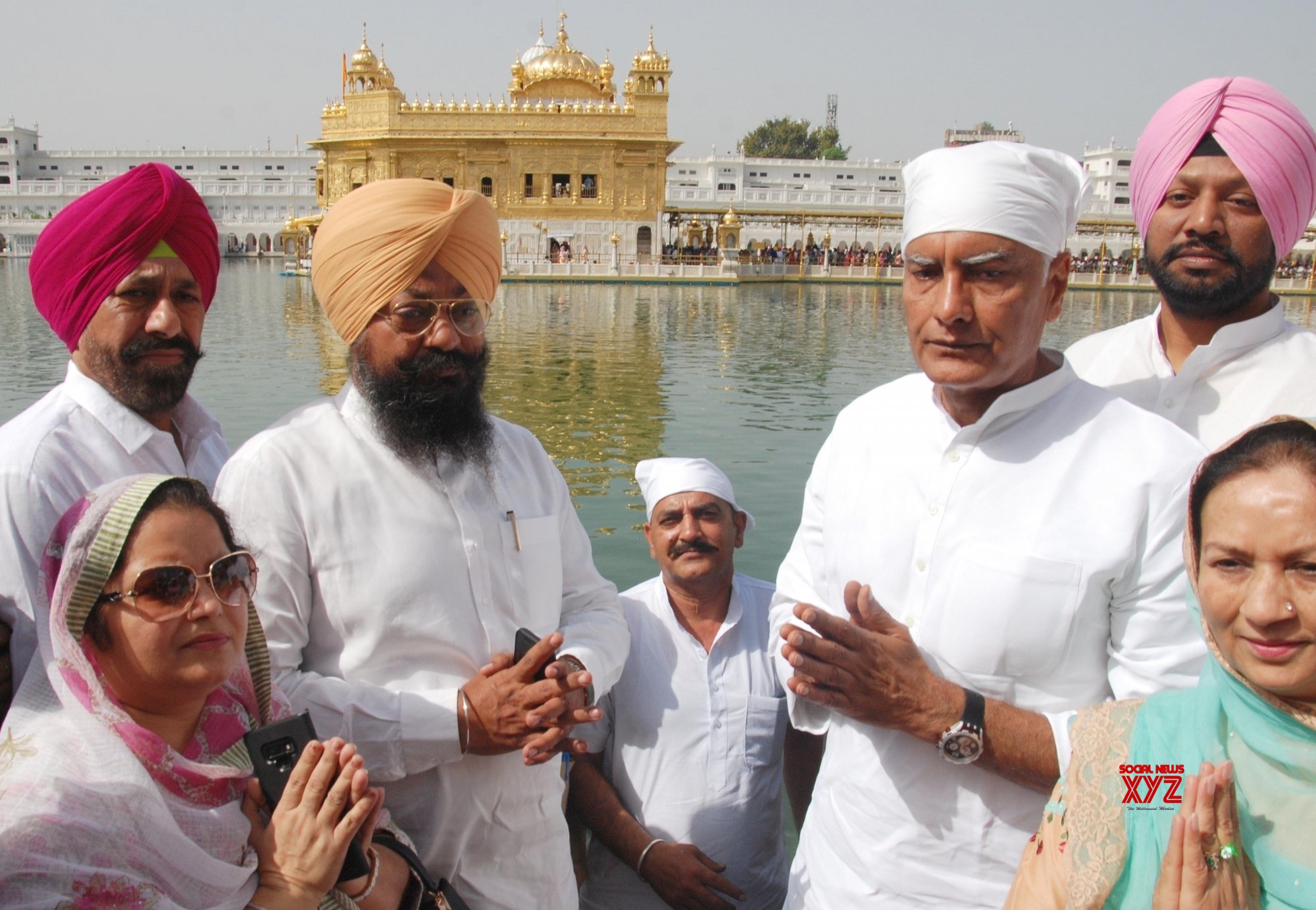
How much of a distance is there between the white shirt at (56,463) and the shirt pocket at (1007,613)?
1537mm

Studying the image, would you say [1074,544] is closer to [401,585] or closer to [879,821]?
[879,821]

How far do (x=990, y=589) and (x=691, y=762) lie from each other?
1214 mm

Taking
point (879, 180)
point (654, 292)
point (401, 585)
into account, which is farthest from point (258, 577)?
point (879, 180)

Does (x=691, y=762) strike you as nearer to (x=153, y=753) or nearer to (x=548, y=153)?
(x=153, y=753)

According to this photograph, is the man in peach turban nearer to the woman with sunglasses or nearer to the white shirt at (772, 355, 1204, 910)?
the woman with sunglasses

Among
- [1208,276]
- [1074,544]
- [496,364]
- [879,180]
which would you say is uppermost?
[879,180]

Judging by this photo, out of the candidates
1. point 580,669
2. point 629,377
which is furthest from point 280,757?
point 629,377

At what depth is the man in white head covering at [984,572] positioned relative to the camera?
163cm

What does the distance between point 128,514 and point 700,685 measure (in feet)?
5.29

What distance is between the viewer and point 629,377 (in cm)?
1326

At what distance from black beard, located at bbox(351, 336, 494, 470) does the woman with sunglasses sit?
1.52 feet

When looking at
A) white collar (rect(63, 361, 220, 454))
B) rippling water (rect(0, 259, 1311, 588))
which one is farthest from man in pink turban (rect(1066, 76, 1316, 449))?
rippling water (rect(0, 259, 1311, 588))

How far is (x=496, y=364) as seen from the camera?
46.8ft

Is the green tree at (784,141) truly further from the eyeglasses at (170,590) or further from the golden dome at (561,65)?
the eyeglasses at (170,590)
